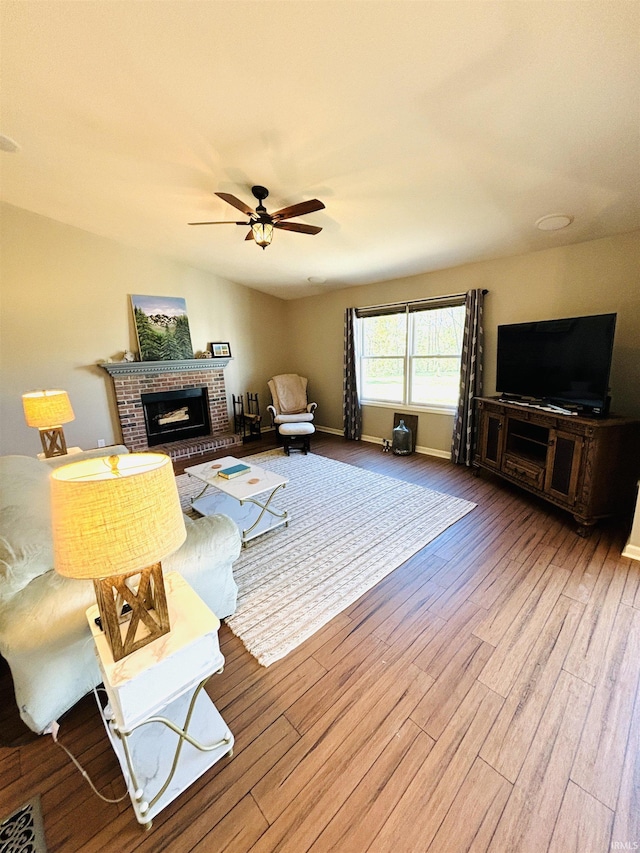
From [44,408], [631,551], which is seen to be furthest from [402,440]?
[44,408]

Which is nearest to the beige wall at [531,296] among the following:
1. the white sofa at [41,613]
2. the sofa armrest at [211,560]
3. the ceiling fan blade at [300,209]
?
the ceiling fan blade at [300,209]

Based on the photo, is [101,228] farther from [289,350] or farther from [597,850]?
[597,850]

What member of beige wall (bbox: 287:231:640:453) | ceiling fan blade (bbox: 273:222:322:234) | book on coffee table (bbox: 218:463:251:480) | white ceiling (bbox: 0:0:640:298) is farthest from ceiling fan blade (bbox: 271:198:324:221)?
beige wall (bbox: 287:231:640:453)

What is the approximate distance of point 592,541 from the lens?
2.52 meters

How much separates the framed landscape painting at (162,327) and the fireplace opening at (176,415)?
1.82ft

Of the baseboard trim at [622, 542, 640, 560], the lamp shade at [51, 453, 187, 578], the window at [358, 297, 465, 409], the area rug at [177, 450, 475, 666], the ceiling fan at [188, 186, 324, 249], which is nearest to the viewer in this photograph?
the lamp shade at [51, 453, 187, 578]

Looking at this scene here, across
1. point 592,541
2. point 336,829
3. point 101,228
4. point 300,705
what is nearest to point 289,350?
point 101,228

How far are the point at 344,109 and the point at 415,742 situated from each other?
299cm

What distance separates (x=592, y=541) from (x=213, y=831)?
9.43 feet

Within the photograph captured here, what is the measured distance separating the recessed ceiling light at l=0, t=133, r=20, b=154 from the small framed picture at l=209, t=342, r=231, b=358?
2903mm

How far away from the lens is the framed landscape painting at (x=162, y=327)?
4.50 metres

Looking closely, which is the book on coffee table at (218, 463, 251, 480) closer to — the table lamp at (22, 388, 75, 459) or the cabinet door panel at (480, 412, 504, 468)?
the table lamp at (22, 388, 75, 459)

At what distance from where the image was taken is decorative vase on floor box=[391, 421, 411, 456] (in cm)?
455

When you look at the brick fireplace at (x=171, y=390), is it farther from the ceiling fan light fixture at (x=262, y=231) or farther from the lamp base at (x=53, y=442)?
the ceiling fan light fixture at (x=262, y=231)
